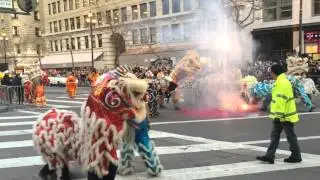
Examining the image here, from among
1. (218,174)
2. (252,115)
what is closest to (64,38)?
(252,115)

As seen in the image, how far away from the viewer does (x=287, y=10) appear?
34281 millimetres

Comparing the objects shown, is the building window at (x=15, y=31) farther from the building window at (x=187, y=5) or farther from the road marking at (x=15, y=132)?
the road marking at (x=15, y=132)

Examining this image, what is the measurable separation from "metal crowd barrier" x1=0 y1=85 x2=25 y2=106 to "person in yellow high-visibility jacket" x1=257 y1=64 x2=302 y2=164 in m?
14.8

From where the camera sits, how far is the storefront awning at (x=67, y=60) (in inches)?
2255

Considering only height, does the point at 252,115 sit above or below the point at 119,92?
below

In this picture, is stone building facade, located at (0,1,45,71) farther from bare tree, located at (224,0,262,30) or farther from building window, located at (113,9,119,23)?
bare tree, located at (224,0,262,30)

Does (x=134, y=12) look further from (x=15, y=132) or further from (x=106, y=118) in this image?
(x=106, y=118)

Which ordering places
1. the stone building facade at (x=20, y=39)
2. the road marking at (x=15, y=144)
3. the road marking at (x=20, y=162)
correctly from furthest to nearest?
the stone building facade at (x=20, y=39) < the road marking at (x=15, y=144) < the road marking at (x=20, y=162)

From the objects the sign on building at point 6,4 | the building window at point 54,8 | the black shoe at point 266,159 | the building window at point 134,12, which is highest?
the building window at point 54,8

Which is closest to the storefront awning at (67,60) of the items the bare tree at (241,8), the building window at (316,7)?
the bare tree at (241,8)

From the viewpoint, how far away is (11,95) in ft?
70.6

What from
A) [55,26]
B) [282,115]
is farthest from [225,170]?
[55,26]

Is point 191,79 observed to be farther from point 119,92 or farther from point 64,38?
point 64,38

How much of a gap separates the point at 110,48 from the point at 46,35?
1862cm
